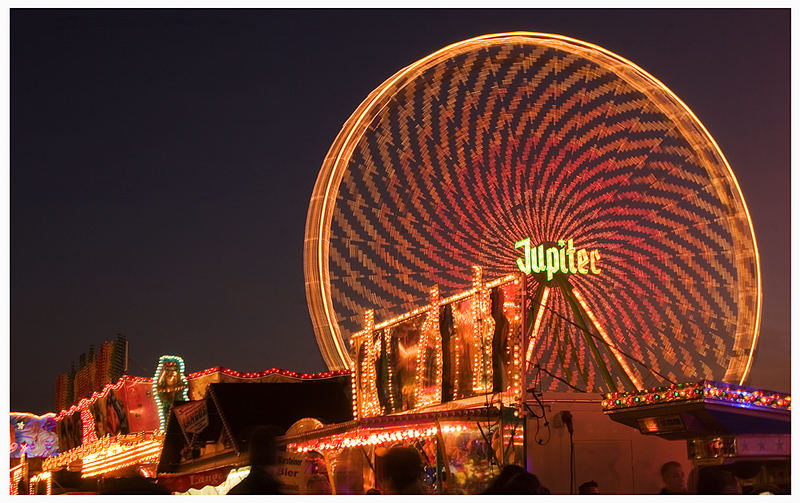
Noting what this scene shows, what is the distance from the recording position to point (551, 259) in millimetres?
19625

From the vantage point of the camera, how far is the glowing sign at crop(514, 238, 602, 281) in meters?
19.6

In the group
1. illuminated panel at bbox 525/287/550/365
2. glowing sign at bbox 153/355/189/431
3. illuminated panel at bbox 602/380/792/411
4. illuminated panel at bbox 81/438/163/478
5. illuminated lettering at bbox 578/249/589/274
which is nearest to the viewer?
illuminated panel at bbox 602/380/792/411

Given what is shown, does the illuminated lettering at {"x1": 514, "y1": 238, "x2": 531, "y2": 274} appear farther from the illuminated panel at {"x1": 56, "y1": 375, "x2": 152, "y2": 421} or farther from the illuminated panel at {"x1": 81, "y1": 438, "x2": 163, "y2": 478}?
the illuminated panel at {"x1": 56, "y1": 375, "x2": 152, "y2": 421}

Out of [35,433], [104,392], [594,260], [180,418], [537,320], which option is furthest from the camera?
[35,433]

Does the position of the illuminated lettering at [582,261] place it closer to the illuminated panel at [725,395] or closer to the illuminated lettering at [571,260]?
the illuminated lettering at [571,260]

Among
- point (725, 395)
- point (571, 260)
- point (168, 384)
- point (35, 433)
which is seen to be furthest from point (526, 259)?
point (35, 433)

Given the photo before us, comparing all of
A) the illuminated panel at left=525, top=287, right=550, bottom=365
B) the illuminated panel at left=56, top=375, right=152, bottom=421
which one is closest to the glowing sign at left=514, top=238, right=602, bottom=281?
the illuminated panel at left=525, top=287, right=550, bottom=365

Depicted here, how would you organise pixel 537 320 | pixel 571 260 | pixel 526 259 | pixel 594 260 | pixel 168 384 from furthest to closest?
pixel 168 384, pixel 594 260, pixel 571 260, pixel 526 259, pixel 537 320

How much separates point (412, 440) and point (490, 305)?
8.29ft

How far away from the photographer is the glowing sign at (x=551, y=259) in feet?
64.2

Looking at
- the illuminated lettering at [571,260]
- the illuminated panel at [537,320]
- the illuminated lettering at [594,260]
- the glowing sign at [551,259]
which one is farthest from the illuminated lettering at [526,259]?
the illuminated lettering at [594,260]

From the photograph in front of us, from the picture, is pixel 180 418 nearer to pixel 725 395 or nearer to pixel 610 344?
pixel 610 344

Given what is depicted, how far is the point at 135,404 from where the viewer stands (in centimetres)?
3033

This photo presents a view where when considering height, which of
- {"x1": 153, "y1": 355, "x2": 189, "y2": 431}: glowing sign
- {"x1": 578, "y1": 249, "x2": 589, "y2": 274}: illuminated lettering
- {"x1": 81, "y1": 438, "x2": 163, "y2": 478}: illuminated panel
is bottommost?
{"x1": 81, "y1": 438, "x2": 163, "y2": 478}: illuminated panel
